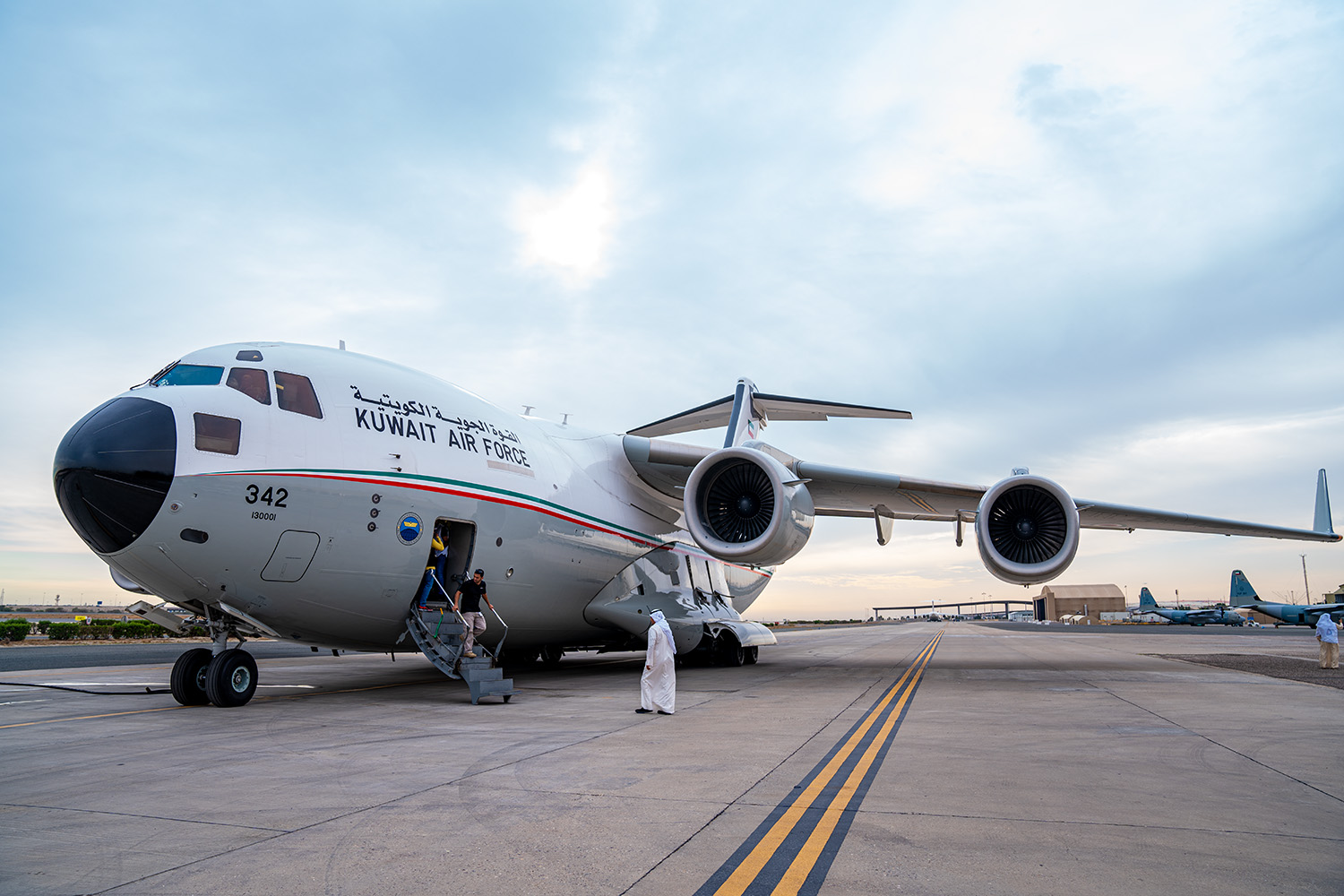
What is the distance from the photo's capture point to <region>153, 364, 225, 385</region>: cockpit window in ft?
28.8

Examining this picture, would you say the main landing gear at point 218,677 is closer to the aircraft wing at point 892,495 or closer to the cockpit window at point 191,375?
the cockpit window at point 191,375

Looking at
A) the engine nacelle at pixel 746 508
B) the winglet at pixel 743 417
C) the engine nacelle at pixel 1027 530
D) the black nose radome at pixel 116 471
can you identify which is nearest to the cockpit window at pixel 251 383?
the black nose radome at pixel 116 471

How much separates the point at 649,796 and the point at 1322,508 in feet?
54.0

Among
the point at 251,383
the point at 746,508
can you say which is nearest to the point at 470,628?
the point at 251,383

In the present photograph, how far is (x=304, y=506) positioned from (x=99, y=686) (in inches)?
235

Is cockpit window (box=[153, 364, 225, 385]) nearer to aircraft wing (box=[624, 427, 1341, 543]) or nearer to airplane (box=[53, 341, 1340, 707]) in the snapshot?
airplane (box=[53, 341, 1340, 707])

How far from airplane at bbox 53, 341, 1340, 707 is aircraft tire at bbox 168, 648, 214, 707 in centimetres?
2

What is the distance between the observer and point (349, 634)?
10383 mm

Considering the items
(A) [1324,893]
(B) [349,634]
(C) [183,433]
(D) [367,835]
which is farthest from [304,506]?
(A) [1324,893]

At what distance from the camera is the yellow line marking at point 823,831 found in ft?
11.1

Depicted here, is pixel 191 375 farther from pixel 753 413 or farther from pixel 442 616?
pixel 753 413

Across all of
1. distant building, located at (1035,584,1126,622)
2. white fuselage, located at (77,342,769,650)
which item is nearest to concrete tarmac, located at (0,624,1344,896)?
white fuselage, located at (77,342,769,650)

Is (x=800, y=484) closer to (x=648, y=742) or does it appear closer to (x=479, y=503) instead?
(x=479, y=503)

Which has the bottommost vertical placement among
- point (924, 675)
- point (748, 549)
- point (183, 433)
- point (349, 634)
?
point (924, 675)
